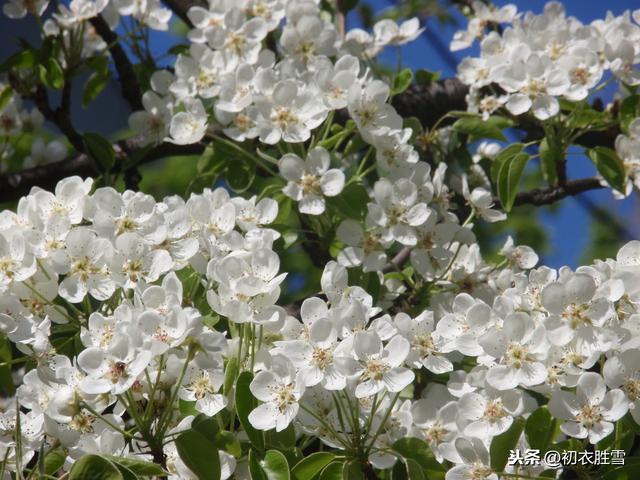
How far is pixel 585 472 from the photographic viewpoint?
141cm

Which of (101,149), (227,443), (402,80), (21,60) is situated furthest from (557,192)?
(21,60)

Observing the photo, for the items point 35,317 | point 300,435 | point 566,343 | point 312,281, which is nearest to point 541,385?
point 566,343

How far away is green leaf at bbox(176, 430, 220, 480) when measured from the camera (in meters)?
1.29

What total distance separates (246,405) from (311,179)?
575 millimetres

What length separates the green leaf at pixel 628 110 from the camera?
2096 millimetres

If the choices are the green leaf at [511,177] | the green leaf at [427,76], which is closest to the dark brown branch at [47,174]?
the green leaf at [427,76]

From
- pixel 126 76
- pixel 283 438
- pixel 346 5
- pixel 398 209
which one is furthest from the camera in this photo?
pixel 346 5

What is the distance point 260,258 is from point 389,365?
0.26 meters

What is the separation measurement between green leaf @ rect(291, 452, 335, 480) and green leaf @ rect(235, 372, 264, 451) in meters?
0.06

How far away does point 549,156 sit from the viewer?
2037 millimetres

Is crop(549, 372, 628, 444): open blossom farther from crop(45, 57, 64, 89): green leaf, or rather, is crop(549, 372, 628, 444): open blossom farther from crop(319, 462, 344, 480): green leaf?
crop(45, 57, 64, 89): green leaf

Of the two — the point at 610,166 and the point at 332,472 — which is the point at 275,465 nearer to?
the point at 332,472

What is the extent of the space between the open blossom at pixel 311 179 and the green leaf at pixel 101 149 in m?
0.50

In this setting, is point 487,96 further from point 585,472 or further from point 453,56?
point 453,56
